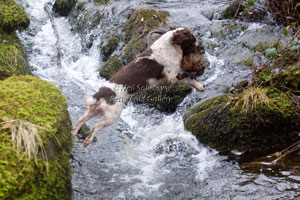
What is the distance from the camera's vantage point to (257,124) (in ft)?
14.2

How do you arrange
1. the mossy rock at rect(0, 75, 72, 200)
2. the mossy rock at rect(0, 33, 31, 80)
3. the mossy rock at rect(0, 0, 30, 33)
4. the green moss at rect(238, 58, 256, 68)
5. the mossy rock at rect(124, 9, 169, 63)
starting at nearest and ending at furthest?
the mossy rock at rect(0, 75, 72, 200) < the mossy rock at rect(0, 33, 31, 80) < the green moss at rect(238, 58, 256, 68) < the mossy rock at rect(0, 0, 30, 33) < the mossy rock at rect(124, 9, 169, 63)

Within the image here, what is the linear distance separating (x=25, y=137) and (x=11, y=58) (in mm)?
3760

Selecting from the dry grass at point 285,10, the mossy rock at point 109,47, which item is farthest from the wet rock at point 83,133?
the dry grass at point 285,10

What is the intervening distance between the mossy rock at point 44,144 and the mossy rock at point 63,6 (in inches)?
281

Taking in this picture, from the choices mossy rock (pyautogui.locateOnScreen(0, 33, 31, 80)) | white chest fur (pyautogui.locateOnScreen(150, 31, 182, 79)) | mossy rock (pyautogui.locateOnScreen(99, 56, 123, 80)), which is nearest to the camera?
white chest fur (pyautogui.locateOnScreen(150, 31, 182, 79))

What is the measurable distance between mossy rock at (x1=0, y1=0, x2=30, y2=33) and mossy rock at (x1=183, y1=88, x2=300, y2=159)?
15.6ft

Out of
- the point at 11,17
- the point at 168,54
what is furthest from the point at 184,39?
the point at 11,17

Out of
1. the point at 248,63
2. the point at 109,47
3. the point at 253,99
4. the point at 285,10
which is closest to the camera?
the point at 253,99

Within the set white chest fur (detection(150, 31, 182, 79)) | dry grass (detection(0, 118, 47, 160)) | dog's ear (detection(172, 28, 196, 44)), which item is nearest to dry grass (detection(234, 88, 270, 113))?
white chest fur (detection(150, 31, 182, 79))

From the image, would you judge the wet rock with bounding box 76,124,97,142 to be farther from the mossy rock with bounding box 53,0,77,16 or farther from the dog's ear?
the mossy rock with bounding box 53,0,77,16

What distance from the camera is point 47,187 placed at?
2877 mm

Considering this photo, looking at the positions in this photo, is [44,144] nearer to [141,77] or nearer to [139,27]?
[141,77]

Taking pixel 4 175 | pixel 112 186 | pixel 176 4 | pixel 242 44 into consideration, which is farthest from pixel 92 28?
pixel 4 175

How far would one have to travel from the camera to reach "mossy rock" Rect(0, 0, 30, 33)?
255 inches
